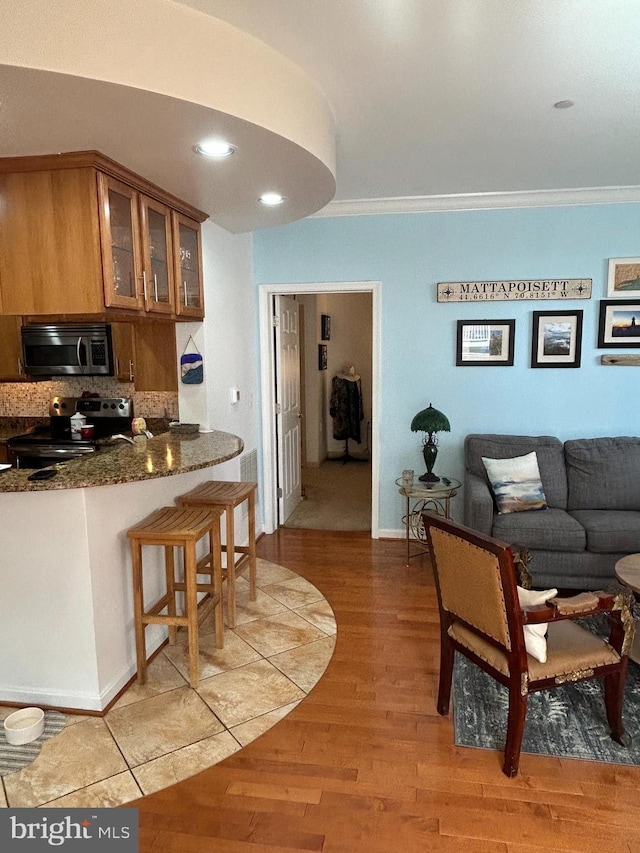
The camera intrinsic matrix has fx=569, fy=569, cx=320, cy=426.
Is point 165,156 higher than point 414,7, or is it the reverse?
point 414,7

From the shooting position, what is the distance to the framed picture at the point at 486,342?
4.29 metres

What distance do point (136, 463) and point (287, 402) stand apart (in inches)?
100

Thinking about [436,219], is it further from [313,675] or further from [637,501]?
[313,675]

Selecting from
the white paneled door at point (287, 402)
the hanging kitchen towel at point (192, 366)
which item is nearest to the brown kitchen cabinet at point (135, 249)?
the hanging kitchen towel at point (192, 366)

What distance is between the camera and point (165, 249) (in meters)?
3.10

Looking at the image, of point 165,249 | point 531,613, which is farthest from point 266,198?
point 531,613

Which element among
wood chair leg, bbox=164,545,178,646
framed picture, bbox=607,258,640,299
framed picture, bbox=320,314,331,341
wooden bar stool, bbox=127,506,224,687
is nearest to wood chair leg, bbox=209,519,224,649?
wooden bar stool, bbox=127,506,224,687

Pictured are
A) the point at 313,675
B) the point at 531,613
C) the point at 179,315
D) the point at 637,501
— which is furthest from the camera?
the point at 637,501

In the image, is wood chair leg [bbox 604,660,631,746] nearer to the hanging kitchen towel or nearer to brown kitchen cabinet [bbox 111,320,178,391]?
the hanging kitchen towel

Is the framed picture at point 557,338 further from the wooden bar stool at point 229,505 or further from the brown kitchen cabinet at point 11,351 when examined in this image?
the brown kitchen cabinet at point 11,351

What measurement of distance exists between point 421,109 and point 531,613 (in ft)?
7.29

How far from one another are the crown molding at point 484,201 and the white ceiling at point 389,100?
0.65m

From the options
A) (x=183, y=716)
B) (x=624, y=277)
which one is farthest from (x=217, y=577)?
(x=624, y=277)

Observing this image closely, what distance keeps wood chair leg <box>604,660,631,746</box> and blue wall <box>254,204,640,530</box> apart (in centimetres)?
228
